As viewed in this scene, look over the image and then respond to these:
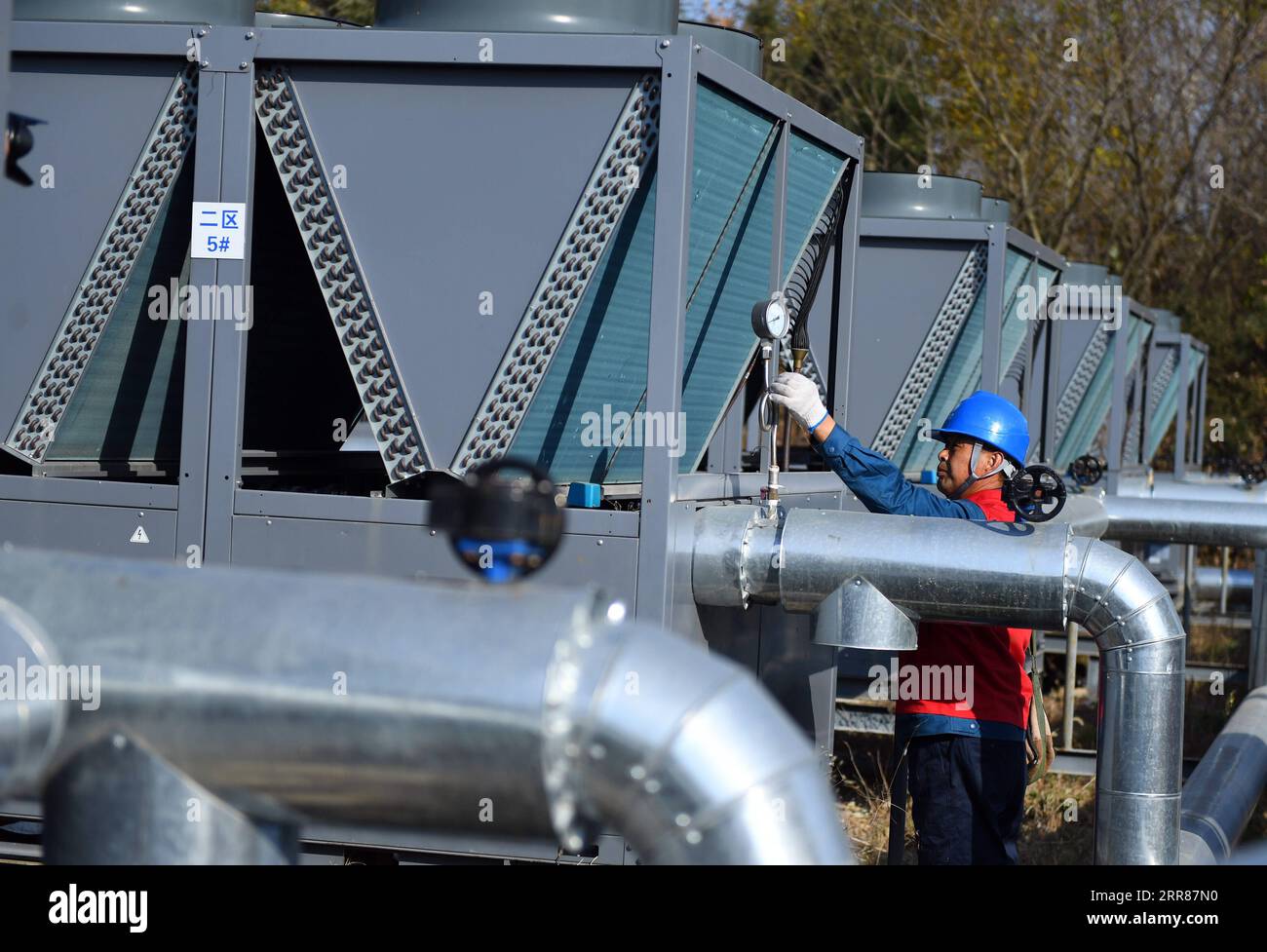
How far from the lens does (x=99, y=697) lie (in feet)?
6.11

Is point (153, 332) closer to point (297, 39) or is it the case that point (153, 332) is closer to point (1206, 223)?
point (297, 39)

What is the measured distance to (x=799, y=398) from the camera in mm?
3732

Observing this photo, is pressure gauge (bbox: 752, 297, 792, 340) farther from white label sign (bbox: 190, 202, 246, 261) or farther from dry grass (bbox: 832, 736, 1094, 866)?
dry grass (bbox: 832, 736, 1094, 866)

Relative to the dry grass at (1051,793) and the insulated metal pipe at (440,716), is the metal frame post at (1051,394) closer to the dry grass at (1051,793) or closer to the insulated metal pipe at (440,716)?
the dry grass at (1051,793)

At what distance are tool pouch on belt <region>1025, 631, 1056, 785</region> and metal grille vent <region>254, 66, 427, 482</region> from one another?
1.85 m

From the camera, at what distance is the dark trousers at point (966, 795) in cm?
387

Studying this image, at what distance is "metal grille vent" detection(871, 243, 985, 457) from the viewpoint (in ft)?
22.8

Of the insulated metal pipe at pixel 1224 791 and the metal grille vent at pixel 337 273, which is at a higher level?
the metal grille vent at pixel 337 273

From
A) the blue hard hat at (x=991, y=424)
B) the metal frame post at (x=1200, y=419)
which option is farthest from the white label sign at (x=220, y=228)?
the metal frame post at (x=1200, y=419)

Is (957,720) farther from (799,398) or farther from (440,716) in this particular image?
(440,716)

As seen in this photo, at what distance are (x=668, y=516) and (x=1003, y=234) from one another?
4.19 meters

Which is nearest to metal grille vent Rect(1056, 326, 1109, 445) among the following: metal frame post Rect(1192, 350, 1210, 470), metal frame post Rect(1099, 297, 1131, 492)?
metal frame post Rect(1099, 297, 1131, 492)

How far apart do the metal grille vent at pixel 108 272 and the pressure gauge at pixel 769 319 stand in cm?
158
